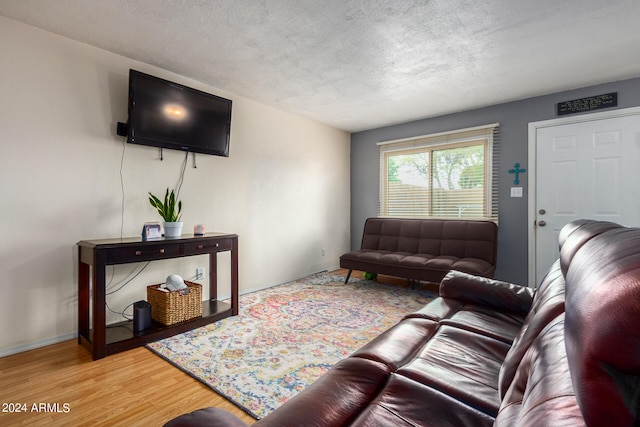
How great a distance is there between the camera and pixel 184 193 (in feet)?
10.0

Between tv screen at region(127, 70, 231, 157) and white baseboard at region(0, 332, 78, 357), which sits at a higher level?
tv screen at region(127, 70, 231, 157)

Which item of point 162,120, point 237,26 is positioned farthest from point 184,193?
point 237,26

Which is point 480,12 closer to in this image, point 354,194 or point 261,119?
point 261,119

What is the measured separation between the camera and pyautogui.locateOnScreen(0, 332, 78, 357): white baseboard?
6.92 feet

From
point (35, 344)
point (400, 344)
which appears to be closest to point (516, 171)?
point (400, 344)

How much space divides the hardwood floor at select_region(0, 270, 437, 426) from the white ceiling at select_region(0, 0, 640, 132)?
234cm

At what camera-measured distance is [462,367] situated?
1174mm

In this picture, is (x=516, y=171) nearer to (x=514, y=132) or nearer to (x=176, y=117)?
(x=514, y=132)

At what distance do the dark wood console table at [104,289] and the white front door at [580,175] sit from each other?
3510mm

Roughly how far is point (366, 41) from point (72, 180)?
2547 millimetres

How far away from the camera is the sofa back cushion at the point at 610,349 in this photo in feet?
1.17

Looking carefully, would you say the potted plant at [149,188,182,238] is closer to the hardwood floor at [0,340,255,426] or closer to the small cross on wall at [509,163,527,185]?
the hardwood floor at [0,340,255,426]

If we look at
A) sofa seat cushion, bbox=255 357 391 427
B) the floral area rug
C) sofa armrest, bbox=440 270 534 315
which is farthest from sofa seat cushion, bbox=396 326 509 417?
the floral area rug

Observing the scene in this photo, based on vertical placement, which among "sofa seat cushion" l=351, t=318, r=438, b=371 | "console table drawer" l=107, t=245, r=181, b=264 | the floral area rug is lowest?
the floral area rug
